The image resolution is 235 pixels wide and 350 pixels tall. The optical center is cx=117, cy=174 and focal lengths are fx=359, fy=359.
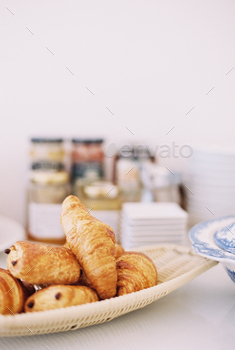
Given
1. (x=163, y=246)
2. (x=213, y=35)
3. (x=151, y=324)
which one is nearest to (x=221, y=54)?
(x=213, y=35)

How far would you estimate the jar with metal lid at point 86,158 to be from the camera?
1.16 metres

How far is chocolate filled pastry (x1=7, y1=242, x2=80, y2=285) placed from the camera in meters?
0.46

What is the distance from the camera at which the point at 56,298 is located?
1.45 ft

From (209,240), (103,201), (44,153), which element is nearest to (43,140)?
(44,153)

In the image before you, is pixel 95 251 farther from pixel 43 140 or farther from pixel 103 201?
pixel 43 140

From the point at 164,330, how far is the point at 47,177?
681 millimetres

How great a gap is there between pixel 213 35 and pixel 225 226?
870 mm

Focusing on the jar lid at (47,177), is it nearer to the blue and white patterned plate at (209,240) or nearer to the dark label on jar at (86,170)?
the dark label on jar at (86,170)

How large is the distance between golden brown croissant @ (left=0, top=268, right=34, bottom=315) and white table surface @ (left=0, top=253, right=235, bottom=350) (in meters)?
0.06

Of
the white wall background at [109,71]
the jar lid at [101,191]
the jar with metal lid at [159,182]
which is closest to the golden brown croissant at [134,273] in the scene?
the jar lid at [101,191]

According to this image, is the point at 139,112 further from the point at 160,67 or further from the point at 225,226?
the point at 225,226

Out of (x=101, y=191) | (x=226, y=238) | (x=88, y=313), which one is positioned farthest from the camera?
(x=101, y=191)

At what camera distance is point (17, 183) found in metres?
1.27

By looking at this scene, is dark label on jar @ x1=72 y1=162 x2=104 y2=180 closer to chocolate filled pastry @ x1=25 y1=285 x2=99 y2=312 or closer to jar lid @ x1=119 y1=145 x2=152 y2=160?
jar lid @ x1=119 y1=145 x2=152 y2=160
